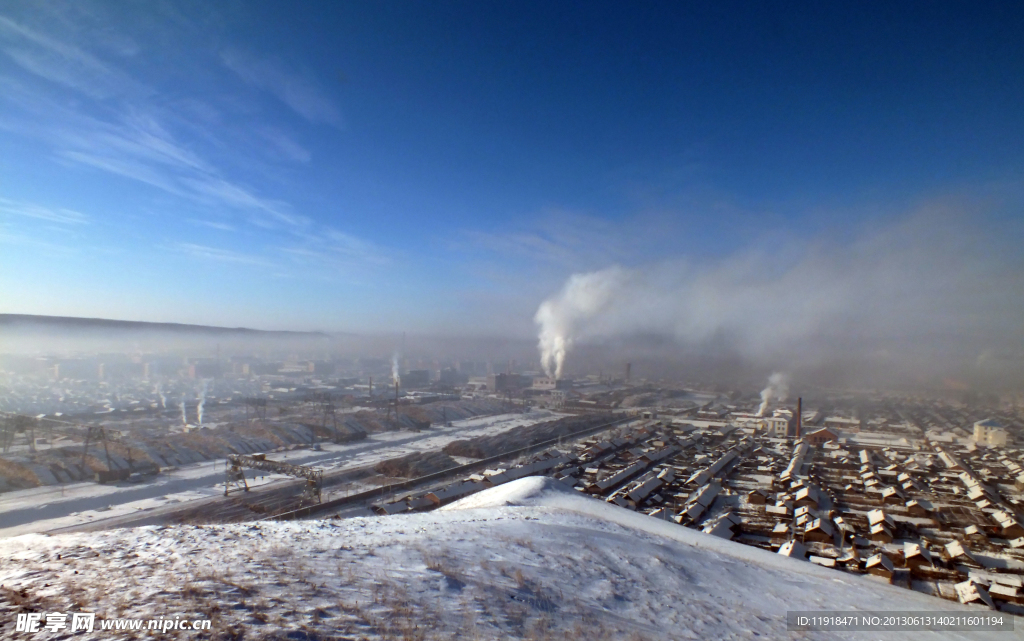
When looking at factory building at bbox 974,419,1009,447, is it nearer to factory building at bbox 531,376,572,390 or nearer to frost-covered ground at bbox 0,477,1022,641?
frost-covered ground at bbox 0,477,1022,641

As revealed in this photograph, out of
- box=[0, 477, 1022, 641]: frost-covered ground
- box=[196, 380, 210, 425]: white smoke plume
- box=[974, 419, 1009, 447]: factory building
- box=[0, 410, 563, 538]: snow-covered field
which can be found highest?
box=[0, 477, 1022, 641]: frost-covered ground

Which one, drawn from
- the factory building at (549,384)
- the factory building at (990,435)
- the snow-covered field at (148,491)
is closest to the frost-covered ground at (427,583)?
the snow-covered field at (148,491)

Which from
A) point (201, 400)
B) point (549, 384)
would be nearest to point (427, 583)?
point (201, 400)

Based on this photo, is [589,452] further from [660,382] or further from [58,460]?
[660,382]

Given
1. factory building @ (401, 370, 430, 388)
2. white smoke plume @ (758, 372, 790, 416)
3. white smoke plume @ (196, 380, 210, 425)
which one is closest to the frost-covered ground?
white smoke plume @ (196, 380, 210, 425)

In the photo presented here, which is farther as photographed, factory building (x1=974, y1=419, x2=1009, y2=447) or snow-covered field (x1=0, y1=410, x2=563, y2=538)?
factory building (x1=974, y1=419, x2=1009, y2=447)

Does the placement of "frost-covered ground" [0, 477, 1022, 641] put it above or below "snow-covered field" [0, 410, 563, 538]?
above

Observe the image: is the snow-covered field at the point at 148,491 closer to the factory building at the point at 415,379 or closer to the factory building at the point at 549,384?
the factory building at the point at 549,384

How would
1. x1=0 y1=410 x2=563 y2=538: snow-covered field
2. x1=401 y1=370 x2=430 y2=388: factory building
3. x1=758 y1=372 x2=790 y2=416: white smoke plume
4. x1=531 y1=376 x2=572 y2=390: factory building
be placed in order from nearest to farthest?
x1=0 y1=410 x2=563 y2=538: snow-covered field
x1=758 y1=372 x2=790 y2=416: white smoke plume
x1=531 y1=376 x2=572 y2=390: factory building
x1=401 y1=370 x2=430 y2=388: factory building
